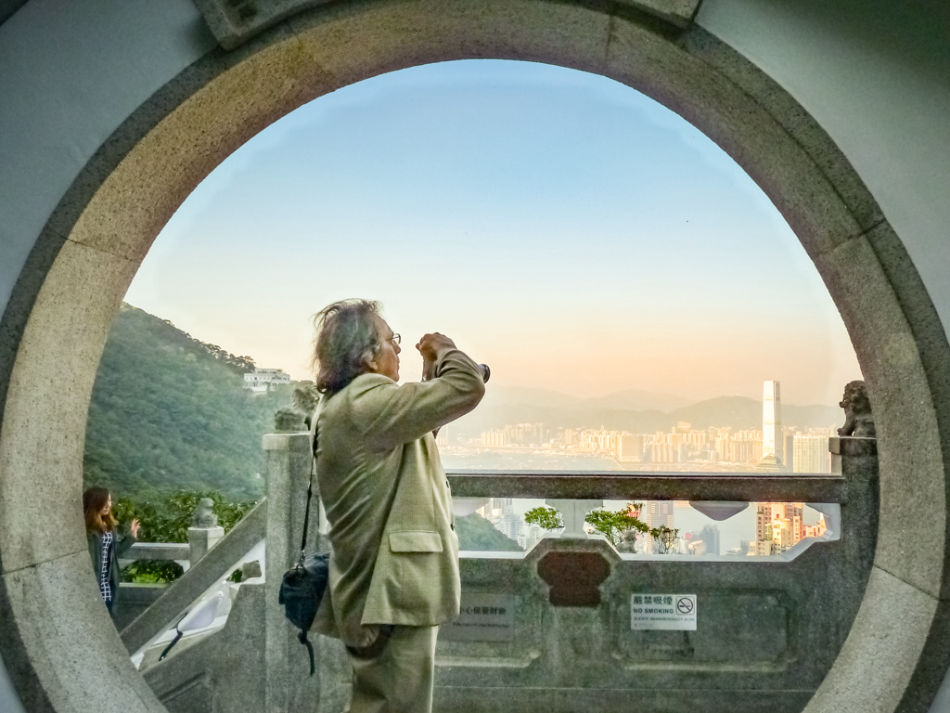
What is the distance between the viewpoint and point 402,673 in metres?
1.82

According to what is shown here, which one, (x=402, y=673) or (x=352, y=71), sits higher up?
(x=352, y=71)

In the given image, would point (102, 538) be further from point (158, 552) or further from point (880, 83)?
point (880, 83)

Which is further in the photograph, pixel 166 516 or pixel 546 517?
pixel 166 516

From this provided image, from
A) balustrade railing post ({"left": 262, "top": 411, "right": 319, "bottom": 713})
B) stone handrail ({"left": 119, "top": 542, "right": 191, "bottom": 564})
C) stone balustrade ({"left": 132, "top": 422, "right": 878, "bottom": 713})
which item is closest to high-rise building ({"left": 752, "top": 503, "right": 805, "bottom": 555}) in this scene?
stone balustrade ({"left": 132, "top": 422, "right": 878, "bottom": 713})

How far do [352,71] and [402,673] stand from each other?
1796 millimetres

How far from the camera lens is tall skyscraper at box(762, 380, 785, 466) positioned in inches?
194

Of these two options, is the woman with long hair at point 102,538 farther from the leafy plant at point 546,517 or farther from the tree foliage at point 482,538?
the leafy plant at point 546,517

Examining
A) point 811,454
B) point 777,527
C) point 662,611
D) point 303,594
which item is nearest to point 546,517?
point 662,611

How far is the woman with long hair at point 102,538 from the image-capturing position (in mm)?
4211

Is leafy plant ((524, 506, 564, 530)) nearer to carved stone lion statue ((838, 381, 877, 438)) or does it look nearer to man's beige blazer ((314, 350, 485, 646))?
carved stone lion statue ((838, 381, 877, 438))

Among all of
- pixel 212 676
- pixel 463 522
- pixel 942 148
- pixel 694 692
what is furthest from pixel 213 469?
pixel 942 148

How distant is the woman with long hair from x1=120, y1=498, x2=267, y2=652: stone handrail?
0.72 m

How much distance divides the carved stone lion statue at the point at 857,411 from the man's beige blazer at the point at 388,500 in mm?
3582

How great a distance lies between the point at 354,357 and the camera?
1.96 metres
